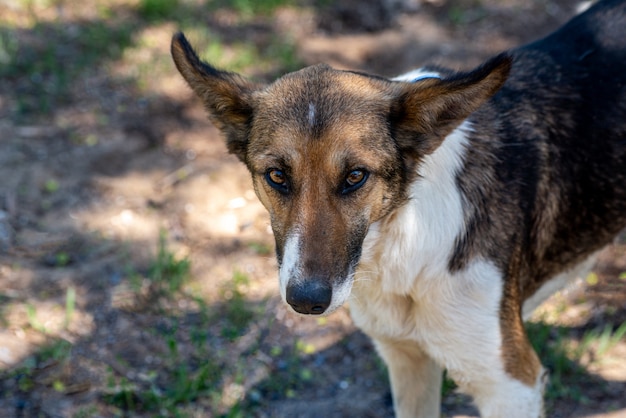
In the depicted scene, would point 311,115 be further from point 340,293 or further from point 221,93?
point 340,293

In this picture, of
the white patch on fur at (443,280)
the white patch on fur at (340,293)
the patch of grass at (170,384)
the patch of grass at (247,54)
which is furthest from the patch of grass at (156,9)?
the white patch on fur at (340,293)

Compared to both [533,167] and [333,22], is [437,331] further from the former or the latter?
[333,22]

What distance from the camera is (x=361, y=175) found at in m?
3.02

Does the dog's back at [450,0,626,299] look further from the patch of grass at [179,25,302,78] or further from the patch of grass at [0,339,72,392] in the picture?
the patch of grass at [179,25,302,78]

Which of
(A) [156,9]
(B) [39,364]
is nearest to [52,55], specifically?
(A) [156,9]

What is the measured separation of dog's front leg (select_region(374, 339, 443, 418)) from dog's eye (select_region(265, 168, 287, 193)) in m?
1.11

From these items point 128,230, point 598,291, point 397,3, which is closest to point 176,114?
Answer: point 128,230

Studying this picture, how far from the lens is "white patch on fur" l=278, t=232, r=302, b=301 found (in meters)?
2.85

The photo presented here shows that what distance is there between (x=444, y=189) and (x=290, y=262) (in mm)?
844

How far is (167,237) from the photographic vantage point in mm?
5355

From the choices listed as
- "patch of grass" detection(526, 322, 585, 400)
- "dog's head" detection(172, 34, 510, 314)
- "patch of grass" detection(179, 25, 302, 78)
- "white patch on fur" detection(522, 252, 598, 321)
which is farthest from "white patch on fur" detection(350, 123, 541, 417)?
"patch of grass" detection(179, 25, 302, 78)

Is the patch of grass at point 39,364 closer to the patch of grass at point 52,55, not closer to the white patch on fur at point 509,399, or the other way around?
the white patch on fur at point 509,399

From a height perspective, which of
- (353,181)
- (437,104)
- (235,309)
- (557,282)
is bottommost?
(235,309)

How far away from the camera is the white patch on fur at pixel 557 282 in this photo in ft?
→ 13.1
